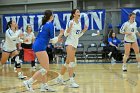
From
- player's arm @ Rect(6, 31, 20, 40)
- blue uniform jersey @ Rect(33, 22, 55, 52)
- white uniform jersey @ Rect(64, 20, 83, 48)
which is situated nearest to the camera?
blue uniform jersey @ Rect(33, 22, 55, 52)

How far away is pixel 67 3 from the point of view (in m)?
23.3

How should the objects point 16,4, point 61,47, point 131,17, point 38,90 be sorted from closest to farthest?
point 38,90 → point 131,17 → point 61,47 → point 16,4

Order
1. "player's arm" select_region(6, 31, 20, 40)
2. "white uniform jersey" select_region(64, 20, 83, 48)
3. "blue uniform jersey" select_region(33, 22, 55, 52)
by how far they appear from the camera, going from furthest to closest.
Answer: "player's arm" select_region(6, 31, 20, 40) → "white uniform jersey" select_region(64, 20, 83, 48) → "blue uniform jersey" select_region(33, 22, 55, 52)

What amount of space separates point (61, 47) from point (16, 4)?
7.61m

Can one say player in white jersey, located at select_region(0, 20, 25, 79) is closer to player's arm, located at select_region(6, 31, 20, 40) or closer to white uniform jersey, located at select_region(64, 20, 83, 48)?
player's arm, located at select_region(6, 31, 20, 40)

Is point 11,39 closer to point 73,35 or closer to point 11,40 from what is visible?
point 11,40

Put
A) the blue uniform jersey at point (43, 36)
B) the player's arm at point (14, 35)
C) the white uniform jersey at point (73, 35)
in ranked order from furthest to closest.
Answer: the player's arm at point (14, 35) < the white uniform jersey at point (73, 35) < the blue uniform jersey at point (43, 36)

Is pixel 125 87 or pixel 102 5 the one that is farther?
pixel 102 5

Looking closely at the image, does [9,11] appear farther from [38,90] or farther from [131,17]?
[38,90]

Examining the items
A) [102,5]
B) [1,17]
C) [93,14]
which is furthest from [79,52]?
[1,17]

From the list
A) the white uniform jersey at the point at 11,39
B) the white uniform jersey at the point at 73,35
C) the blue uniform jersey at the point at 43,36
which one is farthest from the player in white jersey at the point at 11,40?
the blue uniform jersey at the point at 43,36

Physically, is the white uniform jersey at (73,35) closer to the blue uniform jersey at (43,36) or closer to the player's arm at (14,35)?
the blue uniform jersey at (43,36)

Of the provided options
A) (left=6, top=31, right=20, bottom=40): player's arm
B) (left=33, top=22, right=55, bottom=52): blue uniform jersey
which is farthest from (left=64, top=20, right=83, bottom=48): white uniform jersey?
(left=6, top=31, right=20, bottom=40): player's arm

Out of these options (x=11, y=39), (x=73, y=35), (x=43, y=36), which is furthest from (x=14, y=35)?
(x=43, y=36)
